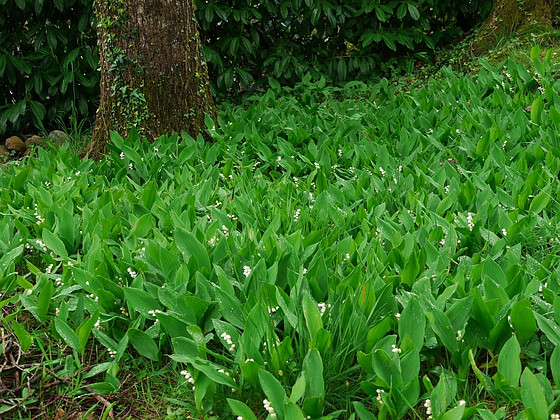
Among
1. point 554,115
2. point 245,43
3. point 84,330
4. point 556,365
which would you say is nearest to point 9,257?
point 84,330

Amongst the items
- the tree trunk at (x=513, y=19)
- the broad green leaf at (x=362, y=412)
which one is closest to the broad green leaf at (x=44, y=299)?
the broad green leaf at (x=362, y=412)

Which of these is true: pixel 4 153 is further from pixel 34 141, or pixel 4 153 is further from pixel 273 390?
pixel 273 390

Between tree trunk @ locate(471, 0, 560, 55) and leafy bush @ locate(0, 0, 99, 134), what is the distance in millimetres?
3770

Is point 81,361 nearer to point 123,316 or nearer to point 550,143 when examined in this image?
point 123,316

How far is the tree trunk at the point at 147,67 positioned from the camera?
14.9 ft

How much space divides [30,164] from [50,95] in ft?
5.28

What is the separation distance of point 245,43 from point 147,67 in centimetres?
172

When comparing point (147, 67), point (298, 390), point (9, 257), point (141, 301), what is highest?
point (147, 67)

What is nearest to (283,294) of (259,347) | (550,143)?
(259,347)

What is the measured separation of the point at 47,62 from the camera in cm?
592

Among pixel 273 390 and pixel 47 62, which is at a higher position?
pixel 273 390

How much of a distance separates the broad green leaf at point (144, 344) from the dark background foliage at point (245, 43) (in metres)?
3.75

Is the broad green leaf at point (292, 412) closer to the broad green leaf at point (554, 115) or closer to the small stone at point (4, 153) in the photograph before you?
the broad green leaf at point (554, 115)

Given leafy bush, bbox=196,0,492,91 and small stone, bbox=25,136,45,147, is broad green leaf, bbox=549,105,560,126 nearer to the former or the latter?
leafy bush, bbox=196,0,492,91
